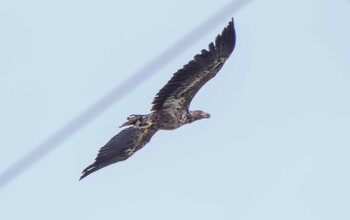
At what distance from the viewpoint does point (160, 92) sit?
10594 cm

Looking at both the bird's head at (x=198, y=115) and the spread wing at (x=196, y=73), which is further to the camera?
the bird's head at (x=198, y=115)

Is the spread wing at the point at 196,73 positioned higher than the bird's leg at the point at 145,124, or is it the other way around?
the spread wing at the point at 196,73

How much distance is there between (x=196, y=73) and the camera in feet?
347

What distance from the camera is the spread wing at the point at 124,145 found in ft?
348

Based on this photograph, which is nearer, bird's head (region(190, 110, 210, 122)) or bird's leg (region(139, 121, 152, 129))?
bird's leg (region(139, 121, 152, 129))

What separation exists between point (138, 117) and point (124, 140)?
1118 mm

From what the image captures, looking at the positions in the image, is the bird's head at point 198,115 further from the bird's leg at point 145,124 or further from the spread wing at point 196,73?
the bird's leg at point 145,124

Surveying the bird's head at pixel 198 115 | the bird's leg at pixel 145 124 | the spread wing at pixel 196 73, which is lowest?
the bird's leg at pixel 145 124

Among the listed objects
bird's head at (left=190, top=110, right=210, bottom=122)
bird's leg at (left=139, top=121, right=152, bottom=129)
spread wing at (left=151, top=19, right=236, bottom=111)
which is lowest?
bird's leg at (left=139, top=121, right=152, bottom=129)

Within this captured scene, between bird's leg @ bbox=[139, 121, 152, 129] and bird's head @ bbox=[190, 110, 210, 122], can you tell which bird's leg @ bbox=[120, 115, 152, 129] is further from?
bird's head @ bbox=[190, 110, 210, 122]

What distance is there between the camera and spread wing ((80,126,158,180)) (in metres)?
106

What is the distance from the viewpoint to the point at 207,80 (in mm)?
106000

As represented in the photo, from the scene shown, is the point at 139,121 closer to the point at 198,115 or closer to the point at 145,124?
the point at 145,124

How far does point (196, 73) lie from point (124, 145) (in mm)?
2485
